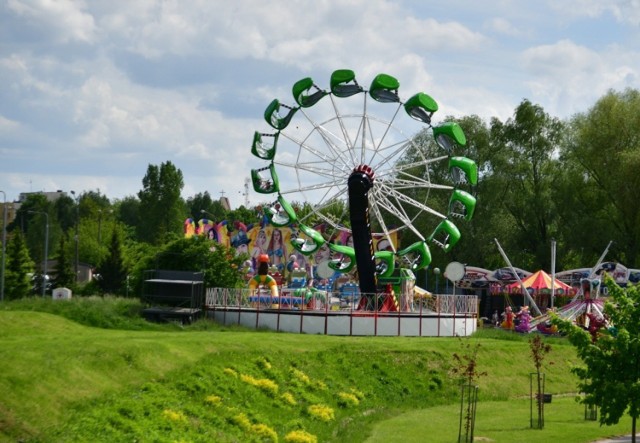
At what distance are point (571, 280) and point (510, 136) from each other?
19.1 metres

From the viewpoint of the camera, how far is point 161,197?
14200 cm

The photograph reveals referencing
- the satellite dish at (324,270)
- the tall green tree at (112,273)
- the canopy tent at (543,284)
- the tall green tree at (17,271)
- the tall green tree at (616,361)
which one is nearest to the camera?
the tall green tree at (616,361)

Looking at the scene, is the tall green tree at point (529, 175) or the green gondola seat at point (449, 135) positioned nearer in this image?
the green gondola seat at point (449, 135)

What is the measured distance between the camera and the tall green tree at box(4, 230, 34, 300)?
84500 mm

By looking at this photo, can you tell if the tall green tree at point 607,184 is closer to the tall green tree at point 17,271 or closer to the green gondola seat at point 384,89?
the green gondola seat at point 384,89

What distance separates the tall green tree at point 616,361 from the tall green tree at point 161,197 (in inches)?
4475

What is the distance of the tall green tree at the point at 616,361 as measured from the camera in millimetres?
26062

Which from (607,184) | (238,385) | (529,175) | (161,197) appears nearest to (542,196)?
(529,175)

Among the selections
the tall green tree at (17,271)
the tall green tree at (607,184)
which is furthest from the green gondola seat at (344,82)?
the tall green tree at (17,271)

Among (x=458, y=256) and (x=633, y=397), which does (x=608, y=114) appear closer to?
(x=458, y=256)

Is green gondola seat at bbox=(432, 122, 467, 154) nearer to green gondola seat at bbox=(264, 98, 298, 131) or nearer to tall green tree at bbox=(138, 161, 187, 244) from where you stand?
green gondola seat at bbox=(264, 98, 298, 131)

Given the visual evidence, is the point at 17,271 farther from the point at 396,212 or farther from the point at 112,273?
the point at 396,212

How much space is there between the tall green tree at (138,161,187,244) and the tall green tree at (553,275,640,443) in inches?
4475

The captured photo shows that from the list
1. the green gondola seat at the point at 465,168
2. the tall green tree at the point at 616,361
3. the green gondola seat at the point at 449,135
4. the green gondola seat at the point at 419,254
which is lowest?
the tall green tree at the point at 616,361
